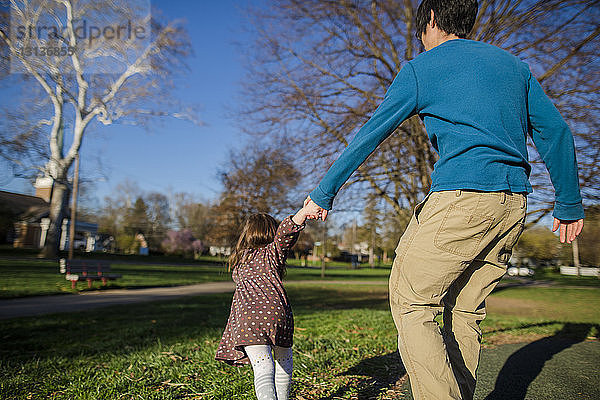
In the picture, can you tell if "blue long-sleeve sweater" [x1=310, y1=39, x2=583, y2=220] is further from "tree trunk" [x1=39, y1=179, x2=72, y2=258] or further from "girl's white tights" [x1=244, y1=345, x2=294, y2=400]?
"tree trunk" [x1=39, y1=179, x2=72, y2=258]

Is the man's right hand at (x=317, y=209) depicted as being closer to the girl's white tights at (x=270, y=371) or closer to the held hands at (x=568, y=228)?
the girl's white tights at (x=270, y=371)

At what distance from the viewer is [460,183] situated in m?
1.56

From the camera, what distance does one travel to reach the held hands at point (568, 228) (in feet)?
6.05

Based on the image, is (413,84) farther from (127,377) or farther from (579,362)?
(579,362)

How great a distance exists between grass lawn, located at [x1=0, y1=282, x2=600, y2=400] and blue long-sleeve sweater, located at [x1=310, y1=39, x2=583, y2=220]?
1.64 metres

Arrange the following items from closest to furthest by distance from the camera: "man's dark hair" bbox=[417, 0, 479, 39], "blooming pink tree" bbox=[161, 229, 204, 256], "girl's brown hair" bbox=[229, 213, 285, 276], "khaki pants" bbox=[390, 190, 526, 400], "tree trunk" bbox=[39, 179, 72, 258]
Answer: "khaki pants" bbox=[390, 190, 526, 400] < "man's dark hair" bbox=[417, 0, 479, 39] < "girl's brown hair" bbox=[229, 213, 285, 276] < "tree trunk" bbox=[39, 179, 72, 258] < "blooming pink tree" bbox=[161, 229, 204, 256]

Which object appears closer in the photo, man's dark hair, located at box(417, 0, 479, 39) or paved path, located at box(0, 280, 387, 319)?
man's dark hair, located at box(417, 0, 479, 39)

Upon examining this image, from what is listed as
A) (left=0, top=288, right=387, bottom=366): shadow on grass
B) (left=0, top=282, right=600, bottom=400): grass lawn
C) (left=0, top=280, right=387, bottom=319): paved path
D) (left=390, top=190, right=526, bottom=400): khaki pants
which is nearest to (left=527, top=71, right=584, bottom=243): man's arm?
(left=390, top=190, right=526, bottom=400): khaki pants

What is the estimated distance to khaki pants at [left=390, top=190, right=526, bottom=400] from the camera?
1.53 m

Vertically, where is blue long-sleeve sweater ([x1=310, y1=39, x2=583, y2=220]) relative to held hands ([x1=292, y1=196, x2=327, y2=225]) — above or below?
above

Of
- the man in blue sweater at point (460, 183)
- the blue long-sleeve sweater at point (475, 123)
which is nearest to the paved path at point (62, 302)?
the man in blue sweater at point (460, 183)

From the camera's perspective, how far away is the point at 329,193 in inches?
69.9

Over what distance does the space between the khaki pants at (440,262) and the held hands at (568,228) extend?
384 millimetres

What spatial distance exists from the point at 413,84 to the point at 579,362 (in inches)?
122
